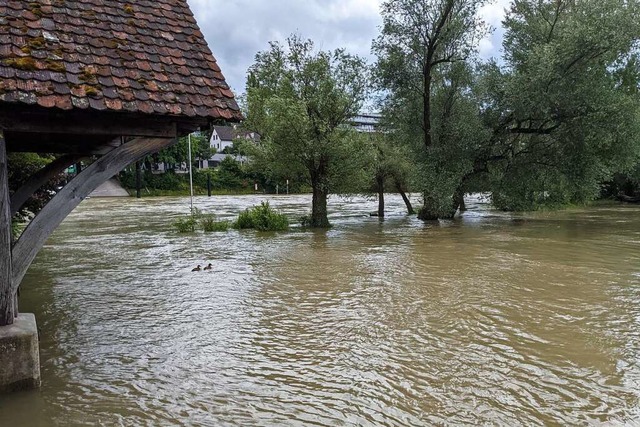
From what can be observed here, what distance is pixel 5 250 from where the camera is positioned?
4.58 m

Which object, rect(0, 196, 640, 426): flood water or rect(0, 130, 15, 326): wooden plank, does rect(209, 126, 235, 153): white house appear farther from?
rect(0, 130, 15, 326): wooden plank

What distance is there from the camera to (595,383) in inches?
198

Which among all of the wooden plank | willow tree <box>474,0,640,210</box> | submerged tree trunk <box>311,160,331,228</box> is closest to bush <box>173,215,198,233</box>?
submerged tree trunk <box>311,160,331,228</box>

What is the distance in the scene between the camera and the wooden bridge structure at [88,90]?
14.7ft

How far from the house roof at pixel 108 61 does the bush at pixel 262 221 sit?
14270 millimetres

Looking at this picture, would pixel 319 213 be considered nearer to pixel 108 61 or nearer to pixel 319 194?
pixel 319 194

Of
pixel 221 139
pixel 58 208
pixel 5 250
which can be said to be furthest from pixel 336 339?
pixel 221 139

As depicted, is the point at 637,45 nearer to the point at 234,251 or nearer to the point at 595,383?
the point at 234,251

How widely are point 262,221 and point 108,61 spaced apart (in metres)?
15.4

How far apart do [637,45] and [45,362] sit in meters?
22.7

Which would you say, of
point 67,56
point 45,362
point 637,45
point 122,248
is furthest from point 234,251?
point 637,45

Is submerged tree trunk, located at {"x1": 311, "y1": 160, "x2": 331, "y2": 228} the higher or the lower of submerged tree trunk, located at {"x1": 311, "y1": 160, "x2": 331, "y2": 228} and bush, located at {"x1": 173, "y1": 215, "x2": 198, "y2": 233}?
the higher

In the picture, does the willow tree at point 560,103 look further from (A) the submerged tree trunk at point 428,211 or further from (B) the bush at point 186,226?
(B) the bush at point 186,226

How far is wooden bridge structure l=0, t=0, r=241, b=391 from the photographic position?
4.49m
